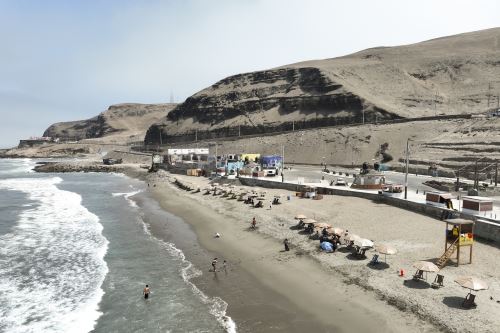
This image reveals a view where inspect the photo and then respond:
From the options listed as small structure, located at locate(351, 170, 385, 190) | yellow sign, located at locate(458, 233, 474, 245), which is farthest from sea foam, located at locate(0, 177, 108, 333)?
small structure, located at locate(351, 170, 385, 190)

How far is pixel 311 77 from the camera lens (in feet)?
417

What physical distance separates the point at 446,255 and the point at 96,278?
60.4ft

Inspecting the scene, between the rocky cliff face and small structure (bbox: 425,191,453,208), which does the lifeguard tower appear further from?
the rocky cliff face

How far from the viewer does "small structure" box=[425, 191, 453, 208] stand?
3066 cm

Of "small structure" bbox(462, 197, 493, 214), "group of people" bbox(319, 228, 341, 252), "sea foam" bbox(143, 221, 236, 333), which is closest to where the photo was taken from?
"sea foam" bbox(143, 221, 236, 333)

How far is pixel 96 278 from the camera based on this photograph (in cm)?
2384

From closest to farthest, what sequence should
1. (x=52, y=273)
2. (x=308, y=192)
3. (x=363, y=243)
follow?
(x=363, y=243) < (x=52, y=273) < (x=308, y=192)

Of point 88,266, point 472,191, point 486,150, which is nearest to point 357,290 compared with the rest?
point 88,266

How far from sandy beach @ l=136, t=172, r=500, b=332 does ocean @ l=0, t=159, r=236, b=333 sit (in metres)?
2.23

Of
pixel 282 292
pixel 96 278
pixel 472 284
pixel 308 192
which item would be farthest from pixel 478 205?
pixel 96 278

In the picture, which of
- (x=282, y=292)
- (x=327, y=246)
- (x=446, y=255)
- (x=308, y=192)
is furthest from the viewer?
(x=308, y=192)

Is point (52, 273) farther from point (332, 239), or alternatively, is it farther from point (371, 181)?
point (371, 181)

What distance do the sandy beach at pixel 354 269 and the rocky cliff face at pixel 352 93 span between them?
69.4m

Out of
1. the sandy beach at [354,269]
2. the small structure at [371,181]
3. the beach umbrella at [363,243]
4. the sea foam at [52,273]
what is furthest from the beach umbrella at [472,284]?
the small structure at [371,181]
